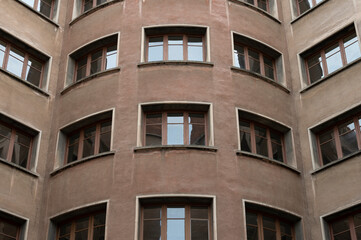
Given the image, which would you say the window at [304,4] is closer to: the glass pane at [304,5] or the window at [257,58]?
the glass pane at [304,5]

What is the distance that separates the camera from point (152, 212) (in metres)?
20.8

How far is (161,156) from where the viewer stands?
21656 mm

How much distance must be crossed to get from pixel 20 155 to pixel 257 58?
11033mm

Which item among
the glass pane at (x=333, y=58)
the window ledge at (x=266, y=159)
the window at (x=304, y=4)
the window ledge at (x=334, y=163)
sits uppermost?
the window at (x=304, y=4)

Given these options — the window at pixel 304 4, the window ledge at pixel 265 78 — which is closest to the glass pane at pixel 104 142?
the window ledge at pixel 265 78

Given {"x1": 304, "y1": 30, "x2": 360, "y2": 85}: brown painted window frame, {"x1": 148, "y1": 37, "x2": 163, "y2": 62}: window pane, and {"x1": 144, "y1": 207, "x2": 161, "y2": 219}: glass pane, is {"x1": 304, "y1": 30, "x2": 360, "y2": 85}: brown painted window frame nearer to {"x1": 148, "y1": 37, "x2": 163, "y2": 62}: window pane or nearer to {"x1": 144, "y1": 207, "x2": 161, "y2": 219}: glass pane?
{"x1": 148, "y1": 37, "x2": 163, "y2": 62}: window pane

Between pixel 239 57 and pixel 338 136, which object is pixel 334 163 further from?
pixel 239 57

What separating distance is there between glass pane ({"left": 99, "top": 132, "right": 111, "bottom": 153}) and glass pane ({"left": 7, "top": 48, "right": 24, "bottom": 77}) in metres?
5.01

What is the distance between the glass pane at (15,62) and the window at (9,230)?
21.7 feet

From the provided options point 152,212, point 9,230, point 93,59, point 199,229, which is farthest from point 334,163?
point 9,230

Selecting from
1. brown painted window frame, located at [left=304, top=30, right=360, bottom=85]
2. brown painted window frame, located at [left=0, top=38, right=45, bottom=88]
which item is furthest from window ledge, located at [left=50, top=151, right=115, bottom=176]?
brown painted window frame, located at [left=304, top=30, right=360, bottom=85]

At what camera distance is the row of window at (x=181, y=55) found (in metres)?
24.8

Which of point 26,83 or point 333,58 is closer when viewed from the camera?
point 26,83

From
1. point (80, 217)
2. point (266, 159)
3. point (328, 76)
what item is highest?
point (328, 76)
